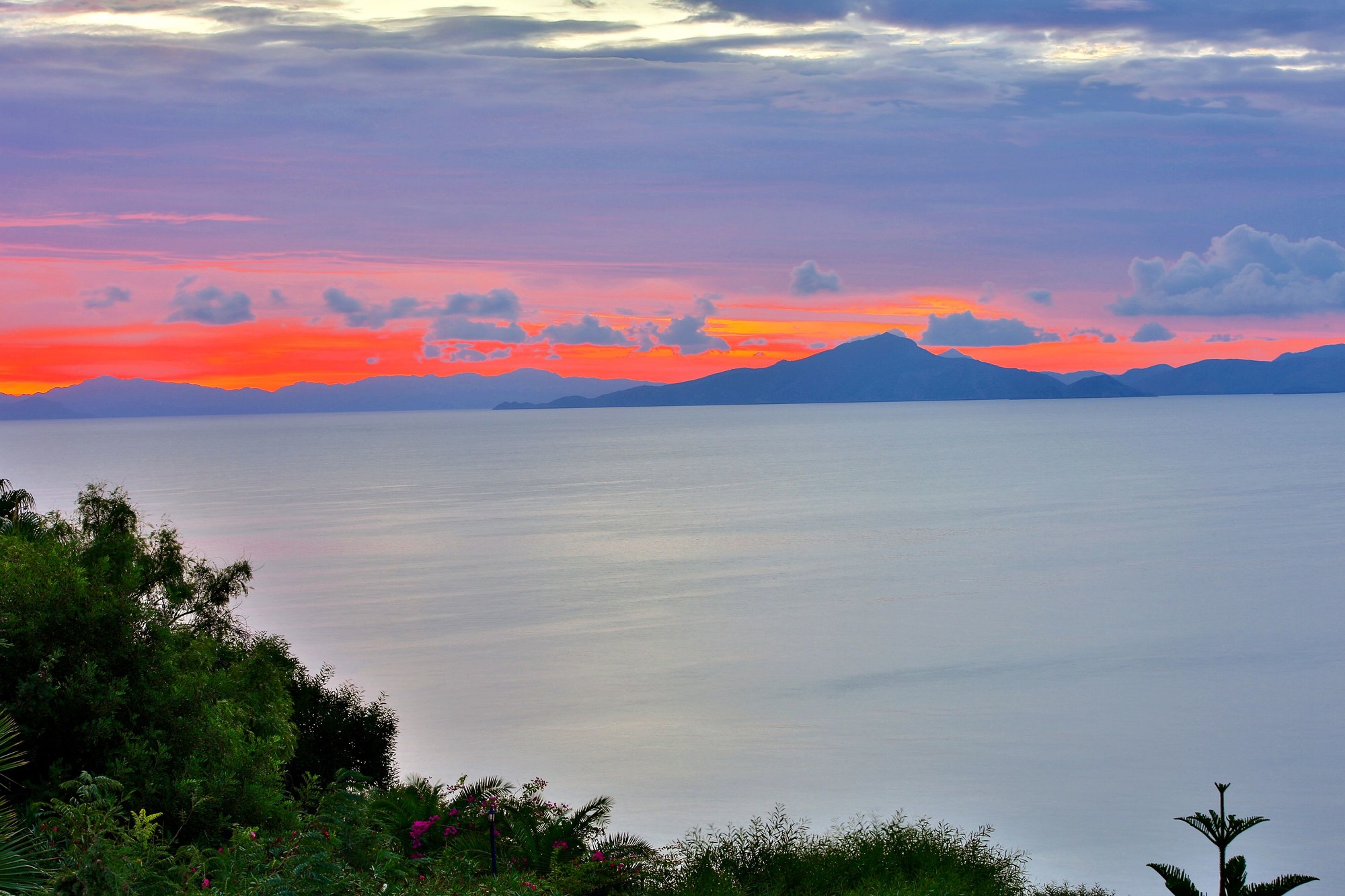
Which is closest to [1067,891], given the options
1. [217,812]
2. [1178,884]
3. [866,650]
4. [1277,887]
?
[1178,884]

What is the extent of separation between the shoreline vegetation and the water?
16.4 meters

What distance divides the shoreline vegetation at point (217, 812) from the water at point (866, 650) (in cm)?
1643

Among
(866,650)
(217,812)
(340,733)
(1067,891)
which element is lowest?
(217,812)

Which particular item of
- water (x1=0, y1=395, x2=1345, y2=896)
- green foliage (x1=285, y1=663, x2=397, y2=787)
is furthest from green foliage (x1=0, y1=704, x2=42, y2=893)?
water (x1=0, y1=395, x2=1345, y2=896)

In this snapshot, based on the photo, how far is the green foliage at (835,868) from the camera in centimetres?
2006

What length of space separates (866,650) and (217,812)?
175ft

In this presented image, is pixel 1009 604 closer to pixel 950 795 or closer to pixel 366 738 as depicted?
pixel 950 795

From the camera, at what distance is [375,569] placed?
88.4 m

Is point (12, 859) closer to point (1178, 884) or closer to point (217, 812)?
point (217, 812)

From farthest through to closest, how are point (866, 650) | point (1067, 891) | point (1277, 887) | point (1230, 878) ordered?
point (866, 650) < point (1067, 891) < point (1230, 878) < point (1277, 887)

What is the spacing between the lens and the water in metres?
43.2

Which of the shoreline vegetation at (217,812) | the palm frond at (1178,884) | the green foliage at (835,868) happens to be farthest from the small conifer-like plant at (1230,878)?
the shoreline vegetation at (217,812)

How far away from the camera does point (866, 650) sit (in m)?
65.8

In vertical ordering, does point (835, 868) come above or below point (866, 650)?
below
